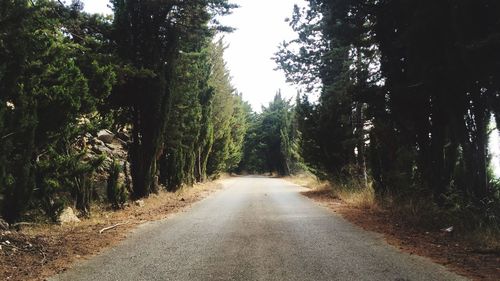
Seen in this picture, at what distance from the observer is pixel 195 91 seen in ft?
66.1

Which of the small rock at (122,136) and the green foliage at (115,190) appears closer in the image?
the green foliage at (115,190)

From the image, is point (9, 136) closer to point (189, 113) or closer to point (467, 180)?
point (467, 180)

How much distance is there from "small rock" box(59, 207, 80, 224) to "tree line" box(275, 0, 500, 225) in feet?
25.1

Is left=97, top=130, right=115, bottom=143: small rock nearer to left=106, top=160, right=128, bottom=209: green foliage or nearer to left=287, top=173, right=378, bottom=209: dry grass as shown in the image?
left=106, top=160, right=128, bottom=209: green foliage

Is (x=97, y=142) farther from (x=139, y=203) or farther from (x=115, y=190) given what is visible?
(x=115, y=190)

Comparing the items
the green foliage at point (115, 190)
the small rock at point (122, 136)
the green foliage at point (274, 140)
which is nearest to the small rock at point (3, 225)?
the green foliage at point (115, 190)

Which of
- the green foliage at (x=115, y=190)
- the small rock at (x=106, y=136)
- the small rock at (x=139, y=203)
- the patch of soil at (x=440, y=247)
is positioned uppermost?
the small rock at (x=106, y=136)

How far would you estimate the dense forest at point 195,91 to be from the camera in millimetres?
8023

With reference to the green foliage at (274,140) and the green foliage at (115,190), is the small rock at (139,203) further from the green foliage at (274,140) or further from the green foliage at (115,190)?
the green foliage at (274,140)

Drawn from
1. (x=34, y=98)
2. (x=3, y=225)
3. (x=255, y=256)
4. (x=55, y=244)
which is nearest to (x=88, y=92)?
(x=34, y=98)

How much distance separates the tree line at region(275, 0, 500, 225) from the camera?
333 inches

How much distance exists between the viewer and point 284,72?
17.9m

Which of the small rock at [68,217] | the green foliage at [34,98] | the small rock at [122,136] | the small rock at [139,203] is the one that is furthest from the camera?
the small rock at [122,136]

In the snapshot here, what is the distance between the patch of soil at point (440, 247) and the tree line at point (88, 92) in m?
6.69
